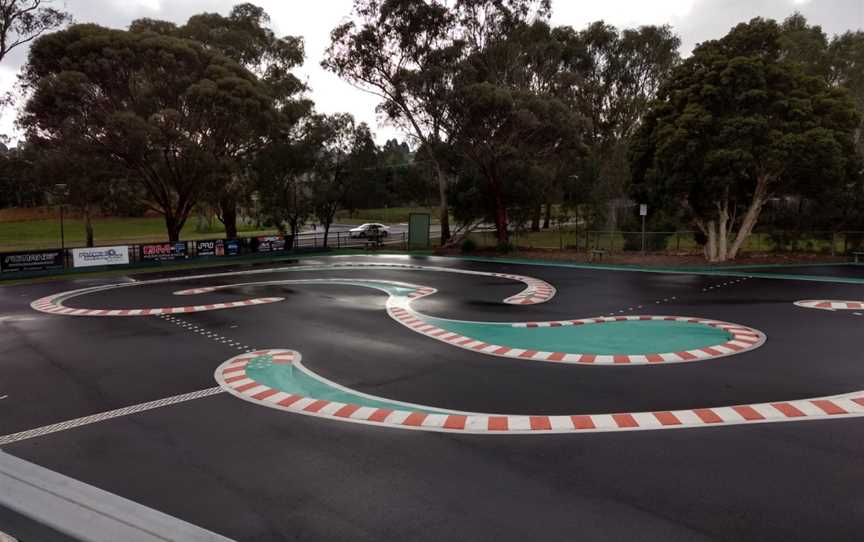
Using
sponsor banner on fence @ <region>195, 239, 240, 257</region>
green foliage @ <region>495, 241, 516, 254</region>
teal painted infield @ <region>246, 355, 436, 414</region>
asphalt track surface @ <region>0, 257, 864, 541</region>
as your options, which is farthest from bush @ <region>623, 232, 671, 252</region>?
teal painted infield @ <region>246, 355, 436, 414</region>

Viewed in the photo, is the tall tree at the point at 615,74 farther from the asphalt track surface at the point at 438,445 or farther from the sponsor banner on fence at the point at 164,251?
the asphalt track surface at the point at 438,445

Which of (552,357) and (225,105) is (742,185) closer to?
(552,357)

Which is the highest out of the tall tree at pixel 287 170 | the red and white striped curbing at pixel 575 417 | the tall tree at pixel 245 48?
the tall tree at pixel 245 48

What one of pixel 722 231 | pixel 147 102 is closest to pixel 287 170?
pixel 147 102

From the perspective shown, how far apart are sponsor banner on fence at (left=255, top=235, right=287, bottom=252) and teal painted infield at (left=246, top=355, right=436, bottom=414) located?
2521 centimetres

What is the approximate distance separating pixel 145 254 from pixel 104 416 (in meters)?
24.8

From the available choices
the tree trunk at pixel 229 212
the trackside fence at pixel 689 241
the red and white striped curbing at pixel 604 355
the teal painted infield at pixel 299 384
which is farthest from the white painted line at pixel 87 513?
the tree trunk at pixel 229 212

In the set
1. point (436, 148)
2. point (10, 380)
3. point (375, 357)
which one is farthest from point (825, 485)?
point (436, 148)

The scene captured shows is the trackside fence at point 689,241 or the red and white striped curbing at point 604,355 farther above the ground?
the trackside fence at point 689,241

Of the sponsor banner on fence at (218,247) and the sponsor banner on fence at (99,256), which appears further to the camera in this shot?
the sponsor banner on fence at (218,247)

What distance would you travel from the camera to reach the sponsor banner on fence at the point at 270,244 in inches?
1377

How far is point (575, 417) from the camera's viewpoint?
7.70 m

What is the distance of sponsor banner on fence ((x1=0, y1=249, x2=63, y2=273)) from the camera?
25.3 metres

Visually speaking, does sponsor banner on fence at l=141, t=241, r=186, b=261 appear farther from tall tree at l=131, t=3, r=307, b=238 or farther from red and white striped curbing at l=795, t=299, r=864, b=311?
red and white striped curbing at l=795, t=299, r=864, b=311
